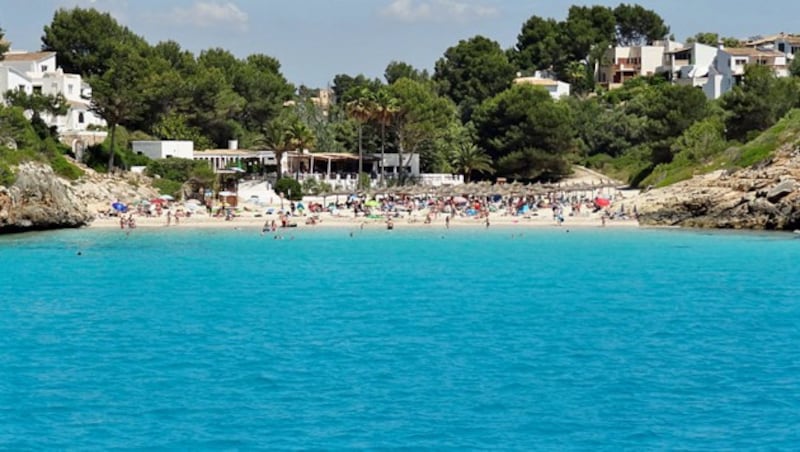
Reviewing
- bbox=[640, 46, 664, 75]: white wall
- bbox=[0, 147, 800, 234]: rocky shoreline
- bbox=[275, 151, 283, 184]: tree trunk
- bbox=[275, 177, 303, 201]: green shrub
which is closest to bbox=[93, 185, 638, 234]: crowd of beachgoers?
bbox=[275, 177, 303, 201]: green shrub

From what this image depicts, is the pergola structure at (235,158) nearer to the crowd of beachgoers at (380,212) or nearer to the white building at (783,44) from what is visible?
the crowd of beachgoers at (380,212)

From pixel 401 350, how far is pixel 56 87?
58.7 m

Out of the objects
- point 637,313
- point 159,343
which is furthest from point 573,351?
point 159,343

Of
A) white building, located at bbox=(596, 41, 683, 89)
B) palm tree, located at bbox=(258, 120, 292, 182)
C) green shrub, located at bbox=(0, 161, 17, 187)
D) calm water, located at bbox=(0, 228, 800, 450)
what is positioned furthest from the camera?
white building, located at bbox=(596, 41, 683, 89)

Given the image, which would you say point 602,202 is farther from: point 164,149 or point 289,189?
point 164,149

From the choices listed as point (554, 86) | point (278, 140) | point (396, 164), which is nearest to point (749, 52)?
point (554, 86)

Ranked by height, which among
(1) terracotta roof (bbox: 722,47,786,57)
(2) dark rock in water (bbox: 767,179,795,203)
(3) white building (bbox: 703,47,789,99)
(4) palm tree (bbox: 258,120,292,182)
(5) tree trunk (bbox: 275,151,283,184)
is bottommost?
(2) dark rock in water (bbox: 767,179,795,203)

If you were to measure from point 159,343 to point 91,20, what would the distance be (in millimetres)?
64367

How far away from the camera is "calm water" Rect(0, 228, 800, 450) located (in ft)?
69.3

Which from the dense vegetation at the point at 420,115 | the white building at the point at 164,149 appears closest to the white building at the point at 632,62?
the dense vegetation at the point at 420,115

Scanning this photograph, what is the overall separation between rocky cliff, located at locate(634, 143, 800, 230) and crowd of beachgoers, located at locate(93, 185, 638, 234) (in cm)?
186

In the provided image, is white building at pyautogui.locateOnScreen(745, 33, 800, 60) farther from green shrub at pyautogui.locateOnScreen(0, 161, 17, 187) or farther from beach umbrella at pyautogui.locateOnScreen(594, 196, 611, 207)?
green shrub at pyautogui.locateOnScreen(0, 161, 17, 187)

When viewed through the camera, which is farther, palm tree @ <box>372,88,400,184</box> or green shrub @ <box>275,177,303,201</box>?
palm tree @ <box>372,88,400,184</box>

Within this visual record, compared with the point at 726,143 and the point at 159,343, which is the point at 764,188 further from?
the point at 159,343
